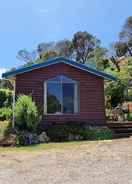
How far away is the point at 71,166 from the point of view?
364 inches

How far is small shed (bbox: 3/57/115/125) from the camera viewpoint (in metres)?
17.1

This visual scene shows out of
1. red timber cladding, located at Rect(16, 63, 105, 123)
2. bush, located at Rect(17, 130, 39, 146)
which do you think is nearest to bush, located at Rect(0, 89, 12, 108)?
red timber cladding, located at Rect(16, 63, 105, 123)

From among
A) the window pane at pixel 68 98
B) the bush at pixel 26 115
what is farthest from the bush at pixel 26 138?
the window pane at pixel 68 98

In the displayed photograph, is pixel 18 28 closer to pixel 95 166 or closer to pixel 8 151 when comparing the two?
pixel 8 151

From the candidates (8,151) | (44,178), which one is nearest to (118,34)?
(8,151)

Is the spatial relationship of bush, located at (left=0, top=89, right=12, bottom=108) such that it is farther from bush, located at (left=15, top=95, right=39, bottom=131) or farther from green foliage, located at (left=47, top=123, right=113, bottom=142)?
bush, located at (left=15, top=95, right=39, bottom=131)

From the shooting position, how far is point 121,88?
89.0ft

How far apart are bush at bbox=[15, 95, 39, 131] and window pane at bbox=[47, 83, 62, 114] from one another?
2065 millimetres

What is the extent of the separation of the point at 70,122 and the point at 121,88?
11206 millimetres

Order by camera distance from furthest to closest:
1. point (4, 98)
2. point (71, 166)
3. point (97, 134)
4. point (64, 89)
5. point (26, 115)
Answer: point (4, 98) → point (64, 89) → point (97, 134) → point (26, 115) → point (71, 166)

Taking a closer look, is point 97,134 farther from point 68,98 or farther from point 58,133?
point 68,98

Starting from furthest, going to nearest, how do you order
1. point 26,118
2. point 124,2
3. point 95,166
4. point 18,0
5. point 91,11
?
point 91,11, point 124,2, point 18,0, point 26,118, point 95,166

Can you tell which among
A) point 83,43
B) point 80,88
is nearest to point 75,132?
point 80,88

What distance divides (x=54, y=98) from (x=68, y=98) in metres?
0.65
